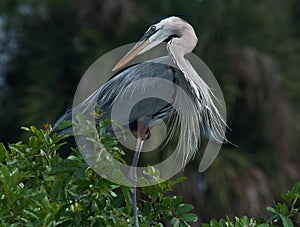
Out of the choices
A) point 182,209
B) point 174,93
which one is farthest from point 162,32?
point 182,209

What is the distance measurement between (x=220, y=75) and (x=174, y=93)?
11.3 feet

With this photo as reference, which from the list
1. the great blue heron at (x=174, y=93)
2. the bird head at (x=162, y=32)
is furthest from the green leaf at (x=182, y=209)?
the bird head at (x=162, y=32)

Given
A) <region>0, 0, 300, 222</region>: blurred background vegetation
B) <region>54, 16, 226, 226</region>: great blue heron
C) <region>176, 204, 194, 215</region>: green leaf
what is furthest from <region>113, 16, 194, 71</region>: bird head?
<region>0, 0, 300, 222</region>: blurred background vegetation

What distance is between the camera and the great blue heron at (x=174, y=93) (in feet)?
12.2

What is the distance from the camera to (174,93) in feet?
12.2

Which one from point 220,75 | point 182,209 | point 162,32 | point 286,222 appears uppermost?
point 162,32

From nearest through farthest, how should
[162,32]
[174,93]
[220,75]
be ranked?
[174,93], [162,32], [220,75]

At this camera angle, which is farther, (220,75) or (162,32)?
(220,75)

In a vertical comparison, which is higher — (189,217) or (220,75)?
(189,217)

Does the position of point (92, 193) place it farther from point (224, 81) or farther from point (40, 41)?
point (40, 41)

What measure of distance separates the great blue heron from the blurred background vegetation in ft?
9.36

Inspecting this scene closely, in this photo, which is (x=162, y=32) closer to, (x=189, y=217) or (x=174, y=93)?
(x=174, y=93)

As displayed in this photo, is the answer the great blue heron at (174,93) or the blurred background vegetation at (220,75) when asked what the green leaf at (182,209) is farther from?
the blurred background vegetation at (220,75)

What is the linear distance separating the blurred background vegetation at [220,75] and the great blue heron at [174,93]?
2852 millimetres
